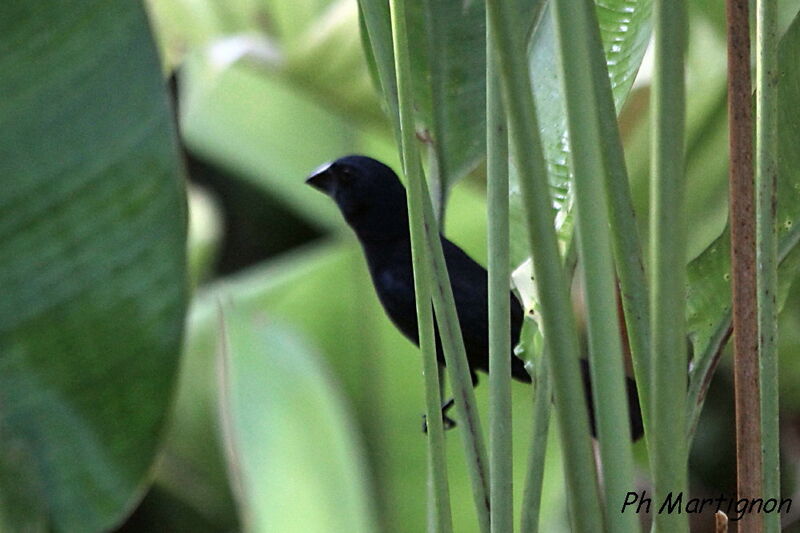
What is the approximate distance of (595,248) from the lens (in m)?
0.27

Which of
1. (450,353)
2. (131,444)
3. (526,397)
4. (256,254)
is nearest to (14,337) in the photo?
(131,444)

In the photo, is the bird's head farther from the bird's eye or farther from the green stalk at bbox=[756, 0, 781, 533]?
the green stalk at bbox=[756, 0, 781, 533]

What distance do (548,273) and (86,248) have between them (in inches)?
17.3

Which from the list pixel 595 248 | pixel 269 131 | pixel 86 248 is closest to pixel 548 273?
pixel 595 248

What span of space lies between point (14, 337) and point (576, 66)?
0.50 m

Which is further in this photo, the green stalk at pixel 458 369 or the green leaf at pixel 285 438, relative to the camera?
the green leaf at pixel 285 438

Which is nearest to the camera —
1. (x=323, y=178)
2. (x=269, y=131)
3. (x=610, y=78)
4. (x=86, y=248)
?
(x=610, y=78)

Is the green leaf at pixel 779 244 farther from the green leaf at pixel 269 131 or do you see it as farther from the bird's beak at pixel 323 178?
the green leaf at pixel 269 131

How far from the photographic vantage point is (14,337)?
26.0 inches

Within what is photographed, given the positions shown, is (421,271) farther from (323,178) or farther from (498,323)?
(323,178)

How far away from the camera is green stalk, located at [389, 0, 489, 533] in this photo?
310 millimetres

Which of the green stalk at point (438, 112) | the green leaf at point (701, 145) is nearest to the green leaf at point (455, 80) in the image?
the green stalk at point (438, 112)

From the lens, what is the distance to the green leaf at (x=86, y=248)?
2.07ft

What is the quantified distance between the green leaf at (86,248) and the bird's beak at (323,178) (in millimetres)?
119
